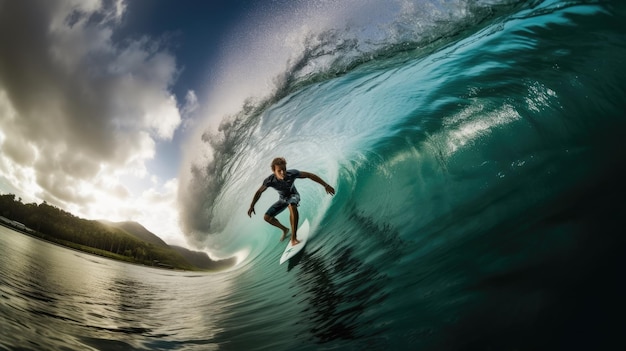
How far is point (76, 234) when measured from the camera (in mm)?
22719

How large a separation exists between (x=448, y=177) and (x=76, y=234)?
27284 mm

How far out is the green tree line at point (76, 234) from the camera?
17.0m

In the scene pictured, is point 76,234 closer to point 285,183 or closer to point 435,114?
point 285,183

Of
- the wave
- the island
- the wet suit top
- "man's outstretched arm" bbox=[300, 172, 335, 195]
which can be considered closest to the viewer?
the wave

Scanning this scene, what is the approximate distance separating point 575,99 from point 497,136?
4.39ft

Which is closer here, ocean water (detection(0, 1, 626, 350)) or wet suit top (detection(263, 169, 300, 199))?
ocean water (detection(0, 1, 626, 350))

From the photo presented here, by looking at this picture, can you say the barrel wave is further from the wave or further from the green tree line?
the green tree line

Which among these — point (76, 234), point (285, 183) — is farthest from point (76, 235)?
point (285, 183)

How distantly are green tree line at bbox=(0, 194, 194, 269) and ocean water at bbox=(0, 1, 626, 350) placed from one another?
40.3 feet

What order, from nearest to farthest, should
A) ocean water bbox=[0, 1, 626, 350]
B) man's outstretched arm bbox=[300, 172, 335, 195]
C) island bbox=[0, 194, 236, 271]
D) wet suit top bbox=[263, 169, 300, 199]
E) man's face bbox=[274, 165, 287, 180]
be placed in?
ocean water bbox=[0, 1, 626, 350]
man's outstretched arm bbox=[300, 172, 335, 195]
man's face bbox=[274, 165, 287, 180]
wet suit top bbox=[263, 169, 300, 199]
island bbox=[0, 194, 236, 271]

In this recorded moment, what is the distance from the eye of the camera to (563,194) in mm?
2971

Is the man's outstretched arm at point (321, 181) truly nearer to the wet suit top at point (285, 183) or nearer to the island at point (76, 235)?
the wet suit top at point (285, 183)

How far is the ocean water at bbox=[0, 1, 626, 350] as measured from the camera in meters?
1.84

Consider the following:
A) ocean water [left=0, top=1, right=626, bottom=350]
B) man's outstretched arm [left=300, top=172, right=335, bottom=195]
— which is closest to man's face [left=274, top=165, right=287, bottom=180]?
man's outstretched arm [left=300, top=172, right=335, bottom=195]
